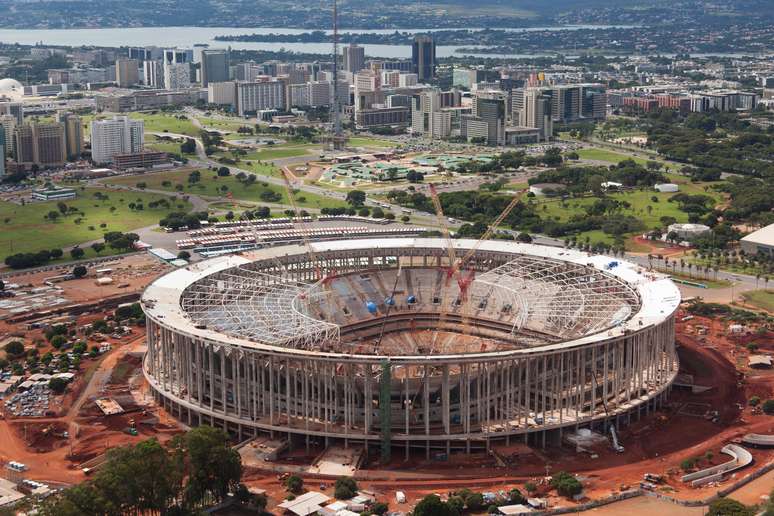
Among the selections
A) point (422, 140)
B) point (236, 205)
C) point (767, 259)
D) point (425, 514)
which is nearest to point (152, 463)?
point (425, 514)

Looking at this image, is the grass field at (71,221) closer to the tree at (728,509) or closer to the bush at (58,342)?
the bush at (58,342)

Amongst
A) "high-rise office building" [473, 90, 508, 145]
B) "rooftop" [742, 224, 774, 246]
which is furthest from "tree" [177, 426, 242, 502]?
"high-rise office building" [473, 90, 508, 145]

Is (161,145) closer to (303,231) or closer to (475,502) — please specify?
(303,231)

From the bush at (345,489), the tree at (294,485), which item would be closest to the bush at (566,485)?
the bush at (345,489)

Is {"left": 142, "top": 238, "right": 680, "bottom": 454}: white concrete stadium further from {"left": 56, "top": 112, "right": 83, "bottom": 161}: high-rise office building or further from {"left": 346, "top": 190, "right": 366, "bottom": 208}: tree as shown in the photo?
{"left": 56, "top": 112, "right": 83, "bottom": 161}: high-rise office building

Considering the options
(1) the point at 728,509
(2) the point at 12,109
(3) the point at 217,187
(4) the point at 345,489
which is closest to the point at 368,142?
(3) the point at 217,187

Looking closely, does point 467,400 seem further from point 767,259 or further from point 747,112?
point 747,112
